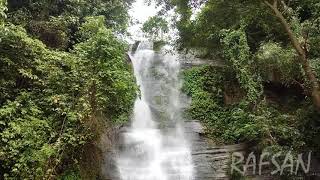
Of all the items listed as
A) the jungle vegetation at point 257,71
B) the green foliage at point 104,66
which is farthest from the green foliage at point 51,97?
the jungle vegetation at point 257,71

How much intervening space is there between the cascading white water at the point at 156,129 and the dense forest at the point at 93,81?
1143 millimetres

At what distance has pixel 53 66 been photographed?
30.9 feet

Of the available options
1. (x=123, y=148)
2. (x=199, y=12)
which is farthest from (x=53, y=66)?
(x=199, y=12)

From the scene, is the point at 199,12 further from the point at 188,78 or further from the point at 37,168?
the point at 37,168

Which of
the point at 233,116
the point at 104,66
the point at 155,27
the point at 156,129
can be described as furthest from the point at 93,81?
the point at 155,27

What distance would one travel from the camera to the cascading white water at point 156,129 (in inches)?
419

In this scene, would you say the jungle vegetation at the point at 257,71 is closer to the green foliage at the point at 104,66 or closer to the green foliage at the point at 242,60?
the green foliage at the point at 242,60

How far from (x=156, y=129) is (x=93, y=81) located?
475 cm

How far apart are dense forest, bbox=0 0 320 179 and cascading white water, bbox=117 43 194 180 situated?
114 cm

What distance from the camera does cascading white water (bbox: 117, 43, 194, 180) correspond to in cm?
1064

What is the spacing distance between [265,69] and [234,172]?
10.4 feet

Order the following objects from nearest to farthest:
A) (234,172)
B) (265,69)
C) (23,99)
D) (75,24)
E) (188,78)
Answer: (23,99)
(234,172)
(265,69)
(75,24)
(188,78)

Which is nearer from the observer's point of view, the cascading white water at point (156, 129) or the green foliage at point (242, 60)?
the cascading white water at point (156, 129)

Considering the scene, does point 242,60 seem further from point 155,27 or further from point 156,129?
point 155,27
